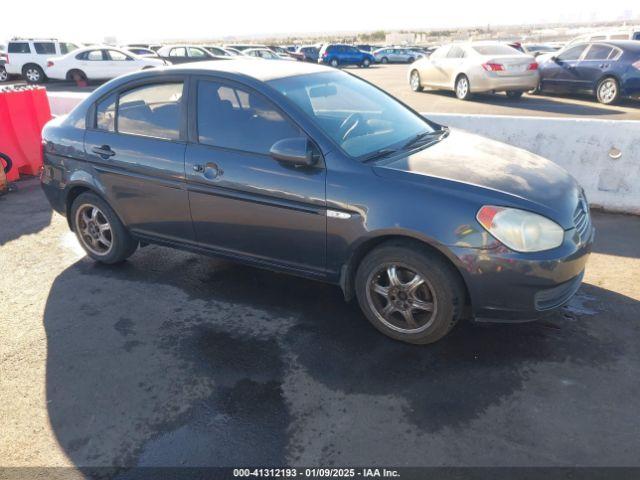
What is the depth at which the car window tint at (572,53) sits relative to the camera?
13.5 m

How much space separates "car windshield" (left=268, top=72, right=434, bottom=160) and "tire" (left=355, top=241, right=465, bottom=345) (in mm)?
727

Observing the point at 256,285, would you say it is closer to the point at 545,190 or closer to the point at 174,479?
the point at 174,479

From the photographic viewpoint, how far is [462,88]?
14281 millimetres

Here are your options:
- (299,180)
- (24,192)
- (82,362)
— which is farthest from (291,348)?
(24,192)

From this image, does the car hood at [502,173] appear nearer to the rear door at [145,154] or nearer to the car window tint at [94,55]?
the rear door at [145,154]

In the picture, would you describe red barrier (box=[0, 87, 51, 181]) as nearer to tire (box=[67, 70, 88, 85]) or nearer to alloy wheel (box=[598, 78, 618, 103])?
alloy wheel (box=[598, 78, 618, 103])

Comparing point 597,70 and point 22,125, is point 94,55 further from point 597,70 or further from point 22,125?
point 597,70

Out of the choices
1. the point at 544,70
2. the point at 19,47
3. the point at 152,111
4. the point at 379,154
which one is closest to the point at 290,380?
the point at 379,154

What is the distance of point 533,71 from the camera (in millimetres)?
13539

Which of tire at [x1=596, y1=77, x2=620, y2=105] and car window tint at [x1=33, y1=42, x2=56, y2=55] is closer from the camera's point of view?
tire at [x1=596, y1=77, x2=620, y2=105]

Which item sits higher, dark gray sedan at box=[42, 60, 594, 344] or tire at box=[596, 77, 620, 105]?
dark gray sedan at box=[42, 60, 594, 344]

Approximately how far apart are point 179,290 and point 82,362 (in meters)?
1.08

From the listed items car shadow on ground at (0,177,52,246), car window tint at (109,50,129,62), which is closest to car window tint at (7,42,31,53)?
car window tint at (109,50,129,62)

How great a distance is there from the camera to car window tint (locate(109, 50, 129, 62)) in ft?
67.8
